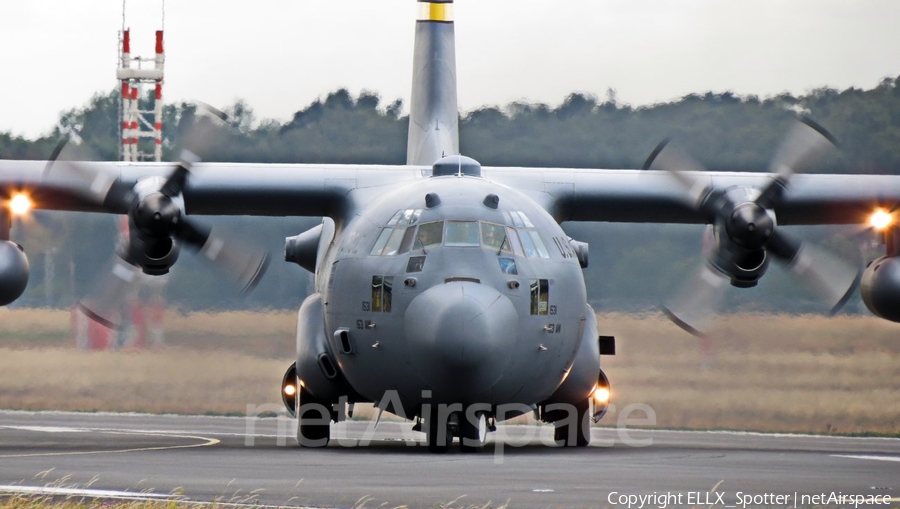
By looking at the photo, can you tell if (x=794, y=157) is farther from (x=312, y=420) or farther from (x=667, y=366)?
(x=312, y=420)

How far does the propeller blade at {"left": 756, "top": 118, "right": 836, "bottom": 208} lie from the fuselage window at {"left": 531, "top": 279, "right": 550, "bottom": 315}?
4.73 m

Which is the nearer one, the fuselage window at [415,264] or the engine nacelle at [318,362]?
the fuselage window at [415,264]

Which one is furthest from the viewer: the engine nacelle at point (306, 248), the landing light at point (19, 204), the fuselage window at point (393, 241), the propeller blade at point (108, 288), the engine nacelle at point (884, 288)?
the engine nacelle at point (306, 248)

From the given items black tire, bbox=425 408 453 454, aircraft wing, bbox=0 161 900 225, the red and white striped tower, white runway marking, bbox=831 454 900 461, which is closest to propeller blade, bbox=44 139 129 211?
aircraft wing, bbox=0 161 900 225

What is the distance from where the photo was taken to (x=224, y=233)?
19.4 m

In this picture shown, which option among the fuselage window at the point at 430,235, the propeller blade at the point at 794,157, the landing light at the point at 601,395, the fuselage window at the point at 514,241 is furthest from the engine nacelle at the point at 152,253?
the propeller blade at the point at 794,157

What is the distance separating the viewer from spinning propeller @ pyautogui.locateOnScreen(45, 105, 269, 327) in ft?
60.6

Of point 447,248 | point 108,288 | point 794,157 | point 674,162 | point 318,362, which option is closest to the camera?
point 447,248

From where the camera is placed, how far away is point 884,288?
1934cm

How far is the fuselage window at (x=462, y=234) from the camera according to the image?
1505cm

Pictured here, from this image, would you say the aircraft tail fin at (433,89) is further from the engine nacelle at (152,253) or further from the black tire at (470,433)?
the black tire at (470,433)

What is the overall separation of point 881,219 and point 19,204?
12.1 metres

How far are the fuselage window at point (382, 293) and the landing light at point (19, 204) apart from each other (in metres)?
6.54

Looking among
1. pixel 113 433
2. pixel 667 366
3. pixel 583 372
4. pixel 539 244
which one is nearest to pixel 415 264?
pixel 539 244
